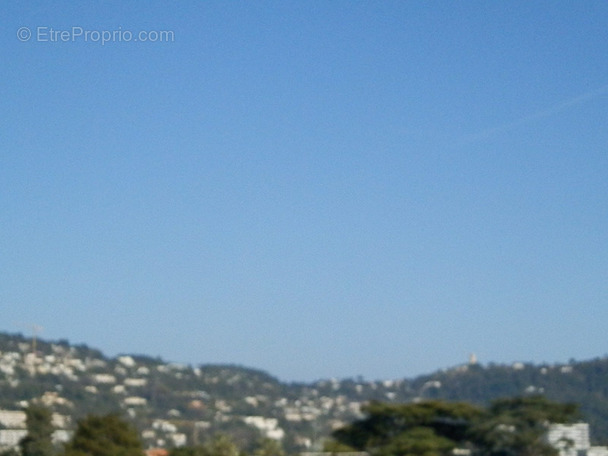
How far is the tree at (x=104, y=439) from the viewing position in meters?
44.8

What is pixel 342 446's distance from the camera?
51.8 metres

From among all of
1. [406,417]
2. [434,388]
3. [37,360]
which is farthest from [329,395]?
[406,417]

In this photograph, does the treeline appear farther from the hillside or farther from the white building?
the hillside

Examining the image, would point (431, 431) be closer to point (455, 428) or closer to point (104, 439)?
point (455, 428)

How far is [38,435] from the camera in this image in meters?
51.3

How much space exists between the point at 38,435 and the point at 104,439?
736 cm

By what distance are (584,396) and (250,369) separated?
4284 centimetres

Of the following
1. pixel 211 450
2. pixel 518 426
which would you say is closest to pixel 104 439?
pixel 211 450

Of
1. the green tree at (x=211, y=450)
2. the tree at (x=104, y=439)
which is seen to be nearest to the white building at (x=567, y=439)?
the green tree at (x=211, y=450)

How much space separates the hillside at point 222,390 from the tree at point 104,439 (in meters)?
33.4

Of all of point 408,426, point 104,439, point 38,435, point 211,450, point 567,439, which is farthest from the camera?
point 408,426

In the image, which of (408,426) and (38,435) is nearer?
(38,435)

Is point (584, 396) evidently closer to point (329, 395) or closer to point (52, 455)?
point (329, 395)

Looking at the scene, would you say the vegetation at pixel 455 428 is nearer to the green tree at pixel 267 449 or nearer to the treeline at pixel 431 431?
the treeline at pixel 431 431
